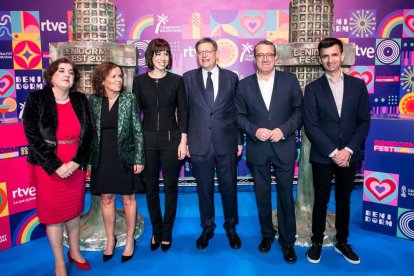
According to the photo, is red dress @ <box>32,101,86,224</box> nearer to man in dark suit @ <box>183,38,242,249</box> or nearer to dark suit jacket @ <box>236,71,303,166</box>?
man in dark suit @ <box>183,38,242,249</box>

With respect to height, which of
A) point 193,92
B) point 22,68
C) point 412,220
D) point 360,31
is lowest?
point 412,220

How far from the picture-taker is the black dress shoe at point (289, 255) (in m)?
2.85

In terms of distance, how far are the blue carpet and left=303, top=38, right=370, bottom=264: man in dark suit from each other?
265 mm

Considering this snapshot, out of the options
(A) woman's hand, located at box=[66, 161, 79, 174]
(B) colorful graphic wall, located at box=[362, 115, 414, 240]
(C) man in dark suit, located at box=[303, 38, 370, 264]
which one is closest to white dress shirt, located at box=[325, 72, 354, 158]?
(C) man in dark suit, located at box=[303, 38, 370, 264]

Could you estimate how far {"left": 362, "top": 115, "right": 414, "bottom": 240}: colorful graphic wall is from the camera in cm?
332

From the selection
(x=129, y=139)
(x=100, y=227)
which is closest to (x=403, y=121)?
(x=129, y=139)

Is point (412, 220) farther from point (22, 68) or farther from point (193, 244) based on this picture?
point (22, 68)

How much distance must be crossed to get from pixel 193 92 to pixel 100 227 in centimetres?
163

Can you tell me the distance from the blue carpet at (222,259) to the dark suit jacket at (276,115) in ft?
2.87

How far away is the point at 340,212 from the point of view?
2.85m

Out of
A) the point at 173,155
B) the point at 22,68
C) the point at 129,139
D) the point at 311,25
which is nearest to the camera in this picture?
the point at 129,139

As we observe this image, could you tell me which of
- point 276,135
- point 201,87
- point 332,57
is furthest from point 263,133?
point 332,57

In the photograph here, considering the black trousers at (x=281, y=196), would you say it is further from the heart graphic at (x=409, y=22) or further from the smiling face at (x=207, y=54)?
the heart graphic at (x=409, y=22)

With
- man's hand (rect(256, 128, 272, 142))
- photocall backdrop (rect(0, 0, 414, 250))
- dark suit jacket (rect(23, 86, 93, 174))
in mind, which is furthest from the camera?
photocall backdrop (rect(0, 0, 414, 250))
